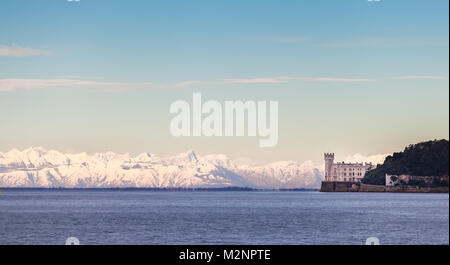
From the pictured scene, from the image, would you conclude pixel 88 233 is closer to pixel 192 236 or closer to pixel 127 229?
pixel 127 229

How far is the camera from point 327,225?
73.2 meters
